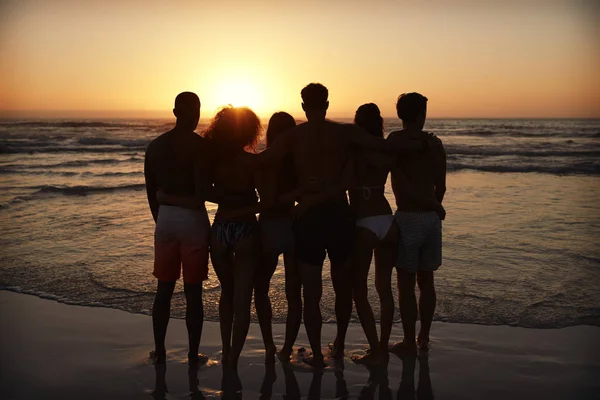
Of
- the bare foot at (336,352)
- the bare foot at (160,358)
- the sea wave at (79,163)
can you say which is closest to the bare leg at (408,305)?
the bare foot at (336,352)

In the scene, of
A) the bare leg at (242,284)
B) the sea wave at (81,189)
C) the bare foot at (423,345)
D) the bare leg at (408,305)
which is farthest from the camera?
the sea wave at (81,189)

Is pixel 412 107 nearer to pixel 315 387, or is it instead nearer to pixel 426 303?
pixel 426 303

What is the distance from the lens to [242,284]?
4211 mm

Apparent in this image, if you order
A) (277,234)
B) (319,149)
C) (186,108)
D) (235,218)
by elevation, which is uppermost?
(186,108)

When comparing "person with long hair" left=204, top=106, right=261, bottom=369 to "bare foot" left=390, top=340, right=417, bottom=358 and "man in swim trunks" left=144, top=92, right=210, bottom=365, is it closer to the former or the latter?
"man in swim trunks" left=144, top=92, right=210, bottom=365

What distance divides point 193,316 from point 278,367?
2.64 ft

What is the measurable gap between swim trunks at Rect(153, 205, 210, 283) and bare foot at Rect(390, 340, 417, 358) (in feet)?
5.86

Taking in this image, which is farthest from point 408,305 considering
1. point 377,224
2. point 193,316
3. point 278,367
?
point 193,316

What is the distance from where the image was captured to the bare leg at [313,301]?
417 centimetres

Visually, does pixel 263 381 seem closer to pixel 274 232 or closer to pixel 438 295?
pixel 274 232

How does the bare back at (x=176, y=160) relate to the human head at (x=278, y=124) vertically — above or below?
below

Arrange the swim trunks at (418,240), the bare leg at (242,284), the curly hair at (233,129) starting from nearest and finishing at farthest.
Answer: the curly hair at (233,129) → the bare leg at (242,284) → the swim trunks at (418,240)

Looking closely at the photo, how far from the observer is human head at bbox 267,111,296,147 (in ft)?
14.2

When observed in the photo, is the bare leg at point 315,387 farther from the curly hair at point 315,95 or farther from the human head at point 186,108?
the human head at point 186,108
